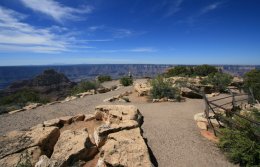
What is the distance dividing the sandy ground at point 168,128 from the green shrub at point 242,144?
12.4 inches

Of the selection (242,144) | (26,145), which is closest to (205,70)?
(242,144)

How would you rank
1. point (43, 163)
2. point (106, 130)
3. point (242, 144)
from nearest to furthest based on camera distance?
point (43, 163) → point (242, 144) → point (106, 130)

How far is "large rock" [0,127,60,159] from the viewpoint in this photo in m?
6.73

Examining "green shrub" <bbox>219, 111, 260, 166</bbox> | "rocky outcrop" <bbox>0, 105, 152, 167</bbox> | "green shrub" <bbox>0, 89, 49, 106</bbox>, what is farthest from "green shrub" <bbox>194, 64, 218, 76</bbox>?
"rocky outcrop" <bbox>0, 105, 152, 167</bbox>

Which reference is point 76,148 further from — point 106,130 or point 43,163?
point 106,130

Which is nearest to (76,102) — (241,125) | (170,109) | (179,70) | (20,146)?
(170,109)

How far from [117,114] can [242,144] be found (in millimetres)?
5410

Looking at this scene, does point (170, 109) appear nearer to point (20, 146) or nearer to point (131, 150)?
point (131, 150)

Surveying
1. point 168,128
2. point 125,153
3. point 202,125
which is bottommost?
point 168,128

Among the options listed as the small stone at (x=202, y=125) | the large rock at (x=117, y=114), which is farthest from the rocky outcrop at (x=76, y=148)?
the small stone at (x=202, y=125)

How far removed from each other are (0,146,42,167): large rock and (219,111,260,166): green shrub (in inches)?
238

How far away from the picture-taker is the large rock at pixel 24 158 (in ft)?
19.5

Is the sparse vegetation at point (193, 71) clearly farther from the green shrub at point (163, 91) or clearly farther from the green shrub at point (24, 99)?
the green shrub at point (24, 99)

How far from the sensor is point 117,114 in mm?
9969
